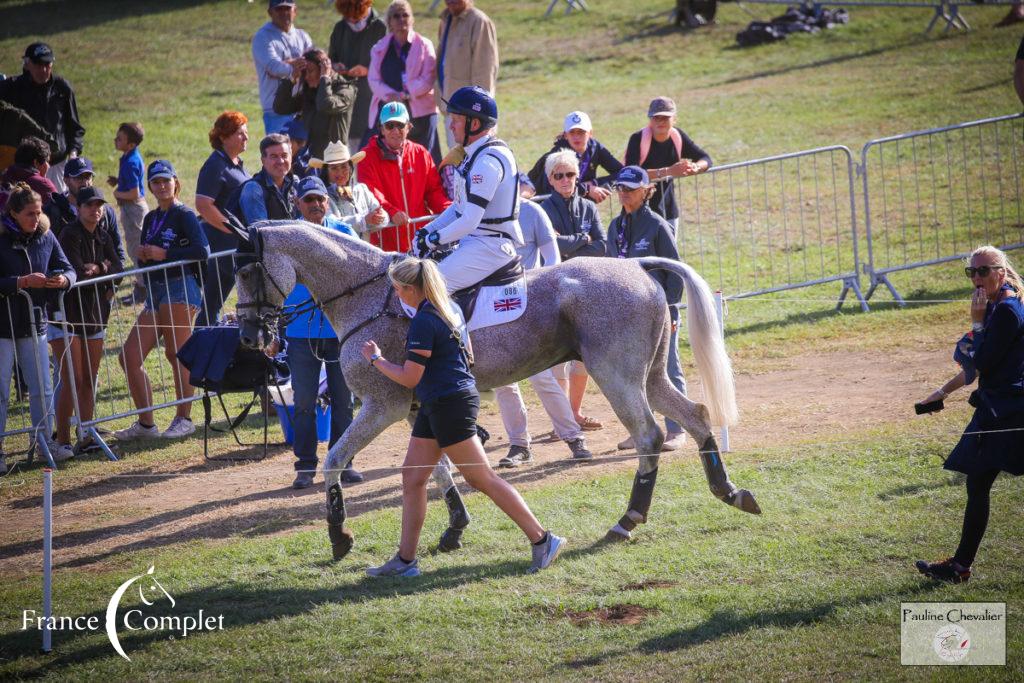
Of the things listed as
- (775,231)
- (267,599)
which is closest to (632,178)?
(267,599)

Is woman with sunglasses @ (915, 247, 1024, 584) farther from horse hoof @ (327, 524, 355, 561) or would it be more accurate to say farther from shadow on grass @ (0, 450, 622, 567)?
horse hoof @ (327, 524, 355, 561)

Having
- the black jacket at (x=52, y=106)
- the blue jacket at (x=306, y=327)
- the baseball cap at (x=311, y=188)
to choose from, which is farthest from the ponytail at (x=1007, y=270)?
the black jacket at (x=52, y=106)

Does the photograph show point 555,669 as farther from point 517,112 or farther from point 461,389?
point 517,112

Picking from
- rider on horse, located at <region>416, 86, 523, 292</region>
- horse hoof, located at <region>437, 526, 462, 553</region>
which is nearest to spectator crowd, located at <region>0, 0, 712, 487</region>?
rider on horse, located at <region>416, 86, 523, 292</region>

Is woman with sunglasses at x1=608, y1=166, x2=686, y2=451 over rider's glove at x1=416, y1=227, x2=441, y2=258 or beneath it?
beneath

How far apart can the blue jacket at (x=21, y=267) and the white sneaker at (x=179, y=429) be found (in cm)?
159

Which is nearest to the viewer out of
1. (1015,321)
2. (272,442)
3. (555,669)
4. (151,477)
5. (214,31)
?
→ (555,669)

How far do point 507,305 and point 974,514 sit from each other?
3286 mm

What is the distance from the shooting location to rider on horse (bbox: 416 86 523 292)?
8.31 meters

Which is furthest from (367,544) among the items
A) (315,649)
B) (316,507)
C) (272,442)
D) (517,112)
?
(517,112)

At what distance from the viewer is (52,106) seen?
14539 millimetres

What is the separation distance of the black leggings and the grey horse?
159 cm

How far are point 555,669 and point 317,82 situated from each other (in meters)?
9.30

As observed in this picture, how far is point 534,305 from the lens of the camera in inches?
333
